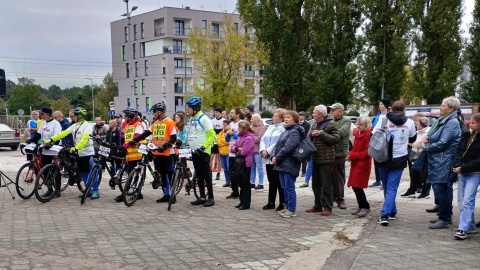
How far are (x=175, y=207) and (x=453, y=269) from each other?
5.34 metres

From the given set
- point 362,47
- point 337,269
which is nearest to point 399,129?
point 337,269

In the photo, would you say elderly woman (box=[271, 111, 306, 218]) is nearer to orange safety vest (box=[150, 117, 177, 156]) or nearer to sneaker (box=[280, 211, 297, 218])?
sneaker (box=[280, 211, 297, 218])

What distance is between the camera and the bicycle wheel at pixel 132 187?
9.30 m

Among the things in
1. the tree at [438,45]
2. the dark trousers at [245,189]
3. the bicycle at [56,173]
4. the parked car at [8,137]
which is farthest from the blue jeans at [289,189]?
the tree at [438,45]

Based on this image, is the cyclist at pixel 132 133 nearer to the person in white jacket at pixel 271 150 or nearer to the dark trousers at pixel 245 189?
the dark trousers at pixel 245 189

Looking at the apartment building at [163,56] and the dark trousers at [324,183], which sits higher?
the apartment building at [163,56]

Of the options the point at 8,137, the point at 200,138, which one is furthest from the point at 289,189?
the point at 8,137

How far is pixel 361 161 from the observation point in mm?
8047

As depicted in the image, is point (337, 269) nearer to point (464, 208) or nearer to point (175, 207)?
point (464, 208)

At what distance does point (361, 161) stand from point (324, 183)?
30.6 inches

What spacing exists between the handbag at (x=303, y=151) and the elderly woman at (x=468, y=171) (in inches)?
89.3

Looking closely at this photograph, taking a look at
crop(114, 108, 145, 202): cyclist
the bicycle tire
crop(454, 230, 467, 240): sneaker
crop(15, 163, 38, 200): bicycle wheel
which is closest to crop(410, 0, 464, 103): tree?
crop(114, 108, 145, 202): cyclist

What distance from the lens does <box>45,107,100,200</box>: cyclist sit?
1008 cm

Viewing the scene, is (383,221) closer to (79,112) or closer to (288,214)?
(288,214)
